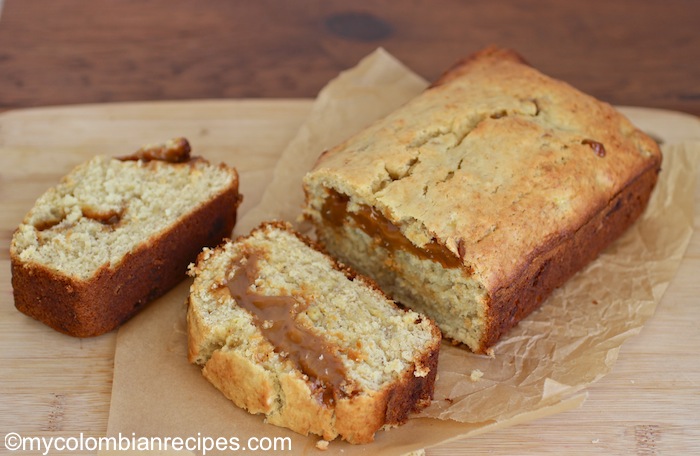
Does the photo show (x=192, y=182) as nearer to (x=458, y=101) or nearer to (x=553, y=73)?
(x=458, y=101)

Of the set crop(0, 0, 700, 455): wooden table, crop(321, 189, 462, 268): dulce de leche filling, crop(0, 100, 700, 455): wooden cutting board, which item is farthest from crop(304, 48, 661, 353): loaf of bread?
crop(0, 0, 700, 455): wooden table

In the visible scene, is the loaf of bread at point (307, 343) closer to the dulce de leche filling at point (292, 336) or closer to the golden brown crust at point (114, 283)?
the dulce de leche filling at point (292, 336)

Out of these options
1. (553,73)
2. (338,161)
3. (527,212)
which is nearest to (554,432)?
(527,212)

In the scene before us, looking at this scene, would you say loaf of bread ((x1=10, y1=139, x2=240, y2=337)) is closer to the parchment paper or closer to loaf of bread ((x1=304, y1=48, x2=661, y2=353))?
the parchment paper

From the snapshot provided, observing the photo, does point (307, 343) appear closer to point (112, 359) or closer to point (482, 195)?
point (112, 359)

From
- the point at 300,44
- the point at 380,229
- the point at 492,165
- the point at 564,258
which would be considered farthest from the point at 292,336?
the point at 300,44

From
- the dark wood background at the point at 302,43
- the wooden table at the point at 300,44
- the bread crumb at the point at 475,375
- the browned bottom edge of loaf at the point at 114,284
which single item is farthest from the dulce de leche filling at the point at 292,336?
the dark wood background at the point at 302,43
